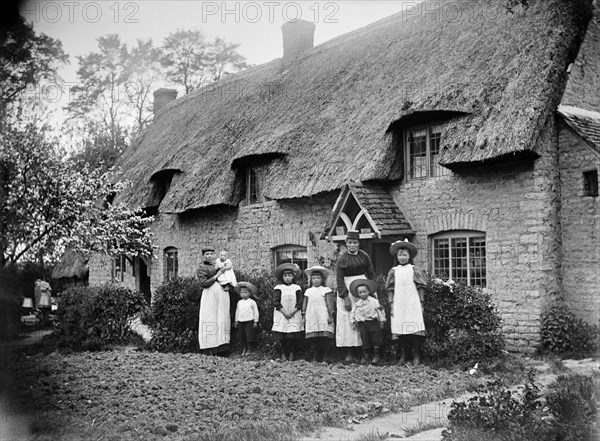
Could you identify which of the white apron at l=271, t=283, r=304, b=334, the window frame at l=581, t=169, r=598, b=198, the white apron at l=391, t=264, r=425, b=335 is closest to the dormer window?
the white apron at l=271, t=283, r=304, b=334

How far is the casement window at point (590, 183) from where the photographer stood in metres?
10.7

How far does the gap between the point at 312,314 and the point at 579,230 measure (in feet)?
14.9

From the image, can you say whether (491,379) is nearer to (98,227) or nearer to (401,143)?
(401,143)

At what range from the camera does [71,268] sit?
23.8m

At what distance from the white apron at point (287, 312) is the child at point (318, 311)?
0.21 metres

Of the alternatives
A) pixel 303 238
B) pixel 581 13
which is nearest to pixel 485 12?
pixel 581 13

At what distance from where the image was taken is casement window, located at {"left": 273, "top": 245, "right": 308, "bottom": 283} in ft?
47.6

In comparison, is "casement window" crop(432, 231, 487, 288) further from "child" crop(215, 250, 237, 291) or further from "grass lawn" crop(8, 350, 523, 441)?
"child" crop(215, 250, 237, 291)

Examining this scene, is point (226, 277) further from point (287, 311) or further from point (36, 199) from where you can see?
point (36, 199)

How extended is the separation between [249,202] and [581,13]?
8.29 m

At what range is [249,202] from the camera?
52.6 feet

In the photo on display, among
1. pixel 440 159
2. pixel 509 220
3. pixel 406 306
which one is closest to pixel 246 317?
pixel 406 306

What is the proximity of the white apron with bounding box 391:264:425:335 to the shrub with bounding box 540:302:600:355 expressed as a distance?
2.42 m

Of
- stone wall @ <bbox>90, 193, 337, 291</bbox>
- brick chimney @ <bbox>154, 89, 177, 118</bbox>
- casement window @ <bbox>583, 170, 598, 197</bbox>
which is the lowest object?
stone wall @ <bbox>90, 193, 337, 291</bbox>
